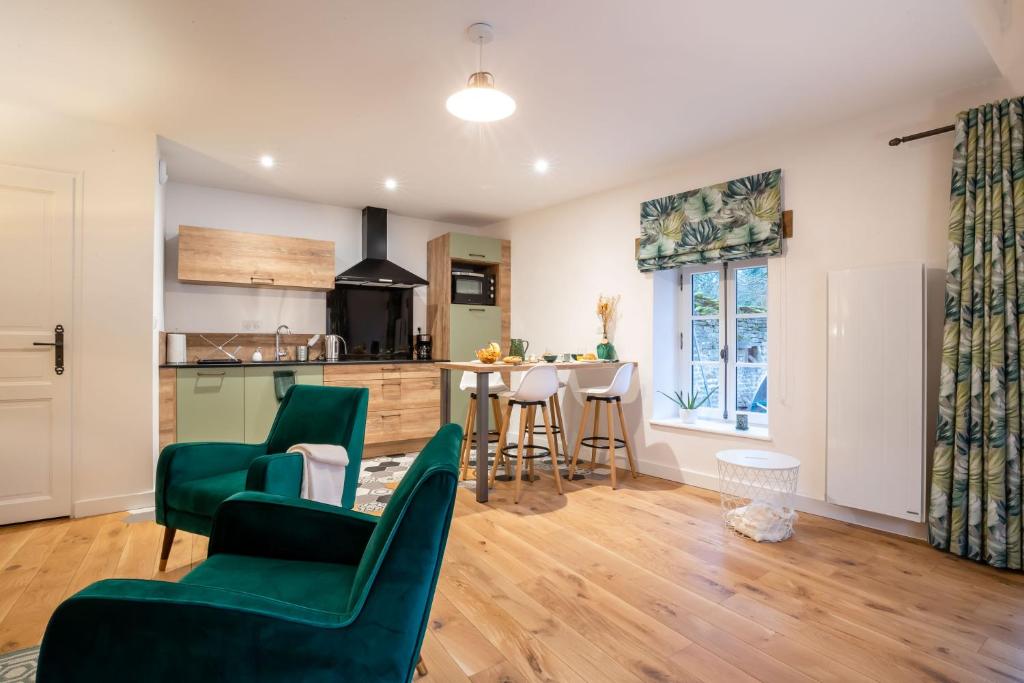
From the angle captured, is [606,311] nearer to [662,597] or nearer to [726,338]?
[726,338]

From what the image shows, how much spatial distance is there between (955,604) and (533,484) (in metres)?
2.51

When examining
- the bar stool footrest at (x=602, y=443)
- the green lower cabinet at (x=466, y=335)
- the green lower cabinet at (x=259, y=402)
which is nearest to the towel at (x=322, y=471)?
the green lower cabinet at (x=259, y=402)

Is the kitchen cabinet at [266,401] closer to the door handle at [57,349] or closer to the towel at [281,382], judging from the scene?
the towel at [281,382]

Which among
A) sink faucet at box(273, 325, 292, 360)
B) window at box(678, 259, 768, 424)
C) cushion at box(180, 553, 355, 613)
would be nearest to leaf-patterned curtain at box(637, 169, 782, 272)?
window at box(678, 259, 768, 424)

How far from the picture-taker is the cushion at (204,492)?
214 cm

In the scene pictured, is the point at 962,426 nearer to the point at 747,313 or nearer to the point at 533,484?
the point at 747,313

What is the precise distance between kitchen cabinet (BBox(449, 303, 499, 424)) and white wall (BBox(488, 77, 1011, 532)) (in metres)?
1.19

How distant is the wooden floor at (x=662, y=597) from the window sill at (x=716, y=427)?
0.61m

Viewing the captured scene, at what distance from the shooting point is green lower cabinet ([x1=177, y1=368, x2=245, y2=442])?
3963 millimetres

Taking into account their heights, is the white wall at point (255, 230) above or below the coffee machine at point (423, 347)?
above

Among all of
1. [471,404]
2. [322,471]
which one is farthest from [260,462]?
[471,404]

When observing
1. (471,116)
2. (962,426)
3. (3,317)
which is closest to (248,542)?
(471,116)

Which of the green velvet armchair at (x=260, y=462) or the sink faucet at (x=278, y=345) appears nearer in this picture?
the green velvet armchair at (x=260, y=462)

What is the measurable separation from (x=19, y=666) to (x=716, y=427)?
3.88 meters
